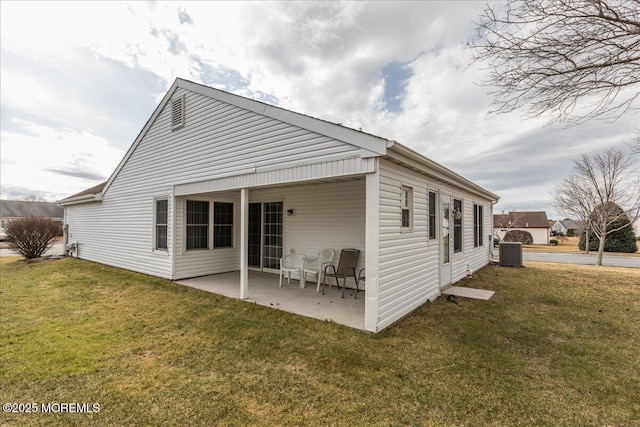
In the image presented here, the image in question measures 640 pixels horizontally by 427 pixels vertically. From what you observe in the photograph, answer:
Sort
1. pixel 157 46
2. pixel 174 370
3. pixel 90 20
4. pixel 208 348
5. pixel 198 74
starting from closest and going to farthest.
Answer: pixel 174 370 → pixel 208 348 → pixel 90 20 → pixel 157 46 → pixel 198 74

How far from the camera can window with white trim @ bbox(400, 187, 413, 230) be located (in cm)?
528

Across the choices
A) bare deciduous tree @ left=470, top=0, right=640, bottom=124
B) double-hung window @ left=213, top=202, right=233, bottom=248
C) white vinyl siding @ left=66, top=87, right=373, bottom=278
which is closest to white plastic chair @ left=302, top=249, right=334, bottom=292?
white vinyl siding @ left=66, top=87, right=373, bottom=278

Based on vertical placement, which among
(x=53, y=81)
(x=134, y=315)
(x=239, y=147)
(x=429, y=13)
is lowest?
(x=134, y=315)

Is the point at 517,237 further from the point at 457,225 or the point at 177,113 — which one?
the point at 177,113

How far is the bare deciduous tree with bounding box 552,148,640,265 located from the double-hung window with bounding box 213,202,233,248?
1857 centimetres

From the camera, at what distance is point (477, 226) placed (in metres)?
10.6

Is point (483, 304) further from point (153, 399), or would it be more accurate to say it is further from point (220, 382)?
point (153, 399)

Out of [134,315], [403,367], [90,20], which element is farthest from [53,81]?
[403,367]

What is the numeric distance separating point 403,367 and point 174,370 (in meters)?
2.70

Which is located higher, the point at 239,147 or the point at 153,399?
the point at 239,147

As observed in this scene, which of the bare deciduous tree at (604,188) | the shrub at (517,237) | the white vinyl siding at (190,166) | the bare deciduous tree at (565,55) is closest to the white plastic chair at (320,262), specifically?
the white vinyl siding at (190,166)

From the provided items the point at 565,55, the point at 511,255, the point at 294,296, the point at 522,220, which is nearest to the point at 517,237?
the point at 522,220

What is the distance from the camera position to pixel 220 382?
3064 millimetres

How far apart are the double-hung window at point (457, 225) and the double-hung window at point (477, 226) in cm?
215
